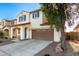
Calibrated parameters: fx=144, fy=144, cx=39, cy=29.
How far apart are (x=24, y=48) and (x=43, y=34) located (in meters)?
0.81

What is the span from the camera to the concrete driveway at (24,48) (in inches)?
177

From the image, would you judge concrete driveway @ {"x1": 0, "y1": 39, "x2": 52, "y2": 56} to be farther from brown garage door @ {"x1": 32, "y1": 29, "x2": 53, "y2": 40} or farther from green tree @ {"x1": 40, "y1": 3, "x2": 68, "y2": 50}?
green tree @ {"x1": 40, "y1": 3, "x2": 68, "y2": 50}

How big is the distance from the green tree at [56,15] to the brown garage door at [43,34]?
0.27m

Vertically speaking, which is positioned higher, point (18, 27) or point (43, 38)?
point (18, 27)

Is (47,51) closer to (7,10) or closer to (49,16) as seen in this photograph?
(49,16)

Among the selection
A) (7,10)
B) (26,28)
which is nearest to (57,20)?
(26,28)

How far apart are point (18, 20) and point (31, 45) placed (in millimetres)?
932

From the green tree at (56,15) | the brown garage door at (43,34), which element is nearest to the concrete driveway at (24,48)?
the brown garage door at (43,34)

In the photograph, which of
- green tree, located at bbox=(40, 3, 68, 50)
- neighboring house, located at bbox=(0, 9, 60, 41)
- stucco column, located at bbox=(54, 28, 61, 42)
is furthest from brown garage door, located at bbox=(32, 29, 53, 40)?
green tree, located at bbox=(40, 3, 68, 50)

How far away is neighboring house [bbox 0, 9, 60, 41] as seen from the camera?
4672mm

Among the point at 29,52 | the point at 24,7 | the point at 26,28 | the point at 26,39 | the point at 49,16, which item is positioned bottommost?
the point at 29,52

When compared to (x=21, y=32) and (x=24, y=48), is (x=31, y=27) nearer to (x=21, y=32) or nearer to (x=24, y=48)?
(x=21, y=32)

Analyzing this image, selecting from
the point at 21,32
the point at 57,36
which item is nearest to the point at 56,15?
the point at 57,36

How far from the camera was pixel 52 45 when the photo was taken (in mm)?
4504
